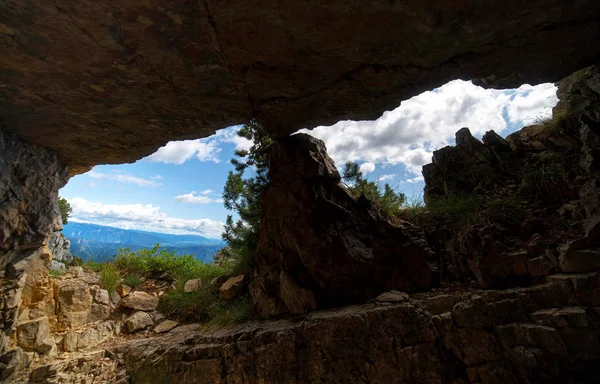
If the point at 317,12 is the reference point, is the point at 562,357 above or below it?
below

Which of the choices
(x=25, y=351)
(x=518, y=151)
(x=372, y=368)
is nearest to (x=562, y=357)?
(x=372, y=368)

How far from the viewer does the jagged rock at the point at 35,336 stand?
350cm

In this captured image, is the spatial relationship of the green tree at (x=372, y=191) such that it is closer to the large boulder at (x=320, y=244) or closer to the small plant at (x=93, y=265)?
the large boulder at (x=320, y=244)

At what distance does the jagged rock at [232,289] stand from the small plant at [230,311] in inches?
4.8

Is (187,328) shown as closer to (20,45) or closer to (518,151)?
(20,45)

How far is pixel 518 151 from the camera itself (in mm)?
4551

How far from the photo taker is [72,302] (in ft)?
14.0

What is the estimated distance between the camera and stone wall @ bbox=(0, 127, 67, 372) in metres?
3.16

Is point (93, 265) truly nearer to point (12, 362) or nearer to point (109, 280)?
point (109, 280)

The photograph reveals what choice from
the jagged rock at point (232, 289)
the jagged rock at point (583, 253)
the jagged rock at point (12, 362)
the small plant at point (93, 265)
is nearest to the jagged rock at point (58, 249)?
the small plant at point (93, 265)

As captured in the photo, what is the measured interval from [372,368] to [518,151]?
4381 millimetres

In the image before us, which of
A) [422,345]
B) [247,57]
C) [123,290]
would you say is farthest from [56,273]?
[422,345]

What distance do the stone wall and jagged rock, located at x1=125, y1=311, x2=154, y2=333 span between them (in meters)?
1.59

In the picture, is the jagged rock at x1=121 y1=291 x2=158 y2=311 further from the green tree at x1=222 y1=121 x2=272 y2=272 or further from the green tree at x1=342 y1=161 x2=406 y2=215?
the green tree at x1=342 y1=161 x2=406 y2=215
